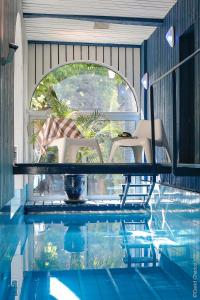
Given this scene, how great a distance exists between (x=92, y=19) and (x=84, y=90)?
2.10 m

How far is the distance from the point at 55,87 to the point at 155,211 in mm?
3295

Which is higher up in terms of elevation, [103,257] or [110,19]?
[110,19]

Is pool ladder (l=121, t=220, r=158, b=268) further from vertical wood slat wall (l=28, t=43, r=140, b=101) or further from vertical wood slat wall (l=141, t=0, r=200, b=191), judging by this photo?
vertical wood slat wall (l=28, t=43, r=140, b=101)

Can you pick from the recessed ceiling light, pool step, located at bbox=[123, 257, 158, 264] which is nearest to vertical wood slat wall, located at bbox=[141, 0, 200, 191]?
the recessed ceiling light

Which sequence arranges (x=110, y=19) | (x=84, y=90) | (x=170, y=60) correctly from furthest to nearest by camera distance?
(x=84, y=90) → (x=110, y=19) → (x=170, y=60)

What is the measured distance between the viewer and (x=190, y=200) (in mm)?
6676

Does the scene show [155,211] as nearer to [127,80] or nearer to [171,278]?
[127,80]

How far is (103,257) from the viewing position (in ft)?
13.6

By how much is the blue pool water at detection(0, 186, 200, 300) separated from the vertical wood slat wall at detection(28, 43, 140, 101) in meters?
3.12

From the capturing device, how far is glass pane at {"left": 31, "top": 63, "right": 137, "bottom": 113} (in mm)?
9406

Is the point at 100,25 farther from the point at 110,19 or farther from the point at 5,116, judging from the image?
the point at 5,116

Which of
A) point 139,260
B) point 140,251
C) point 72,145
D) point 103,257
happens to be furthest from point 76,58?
point 139,260

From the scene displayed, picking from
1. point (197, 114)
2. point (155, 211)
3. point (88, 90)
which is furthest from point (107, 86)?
point (197, 114)

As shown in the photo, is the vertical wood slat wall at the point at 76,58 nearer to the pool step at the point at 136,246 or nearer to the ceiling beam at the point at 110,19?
the ceiling beam at the point at 110,19
